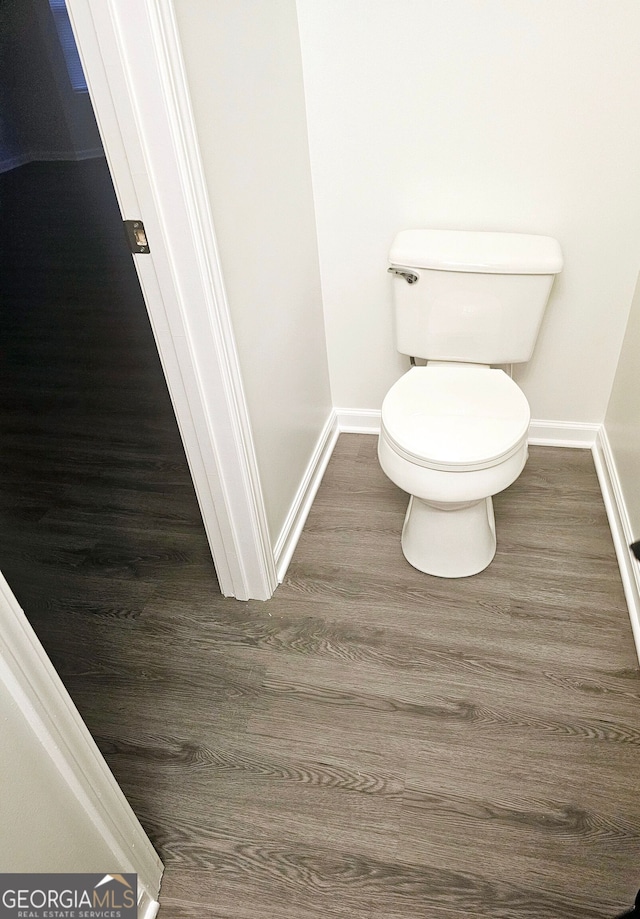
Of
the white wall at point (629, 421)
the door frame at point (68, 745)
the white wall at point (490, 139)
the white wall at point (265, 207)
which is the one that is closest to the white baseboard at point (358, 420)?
the white wall at point (265, 207)

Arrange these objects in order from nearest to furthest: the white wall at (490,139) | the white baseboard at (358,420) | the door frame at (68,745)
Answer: the door frame at (68,745), the white wall at (490,139), the white baseboard at (358,420)

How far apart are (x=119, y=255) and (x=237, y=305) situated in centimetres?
285

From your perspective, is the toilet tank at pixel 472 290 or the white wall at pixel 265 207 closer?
the white wall at pixel 265 207

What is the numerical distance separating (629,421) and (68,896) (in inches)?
67.7

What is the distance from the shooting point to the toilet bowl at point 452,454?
1.49 m

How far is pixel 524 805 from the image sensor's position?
1.27 meters

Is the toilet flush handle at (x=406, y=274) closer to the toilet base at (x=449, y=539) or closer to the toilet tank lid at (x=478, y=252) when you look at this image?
the toilet tank lid at (x=478, y=252)

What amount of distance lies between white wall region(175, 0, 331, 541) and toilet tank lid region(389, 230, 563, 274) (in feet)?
1.03

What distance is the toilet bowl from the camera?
58.8 inches

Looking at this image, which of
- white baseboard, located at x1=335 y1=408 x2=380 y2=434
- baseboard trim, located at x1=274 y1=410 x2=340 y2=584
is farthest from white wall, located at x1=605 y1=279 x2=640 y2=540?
baseboard trim, located at x1=274 y1=410 x2=340 y2=584

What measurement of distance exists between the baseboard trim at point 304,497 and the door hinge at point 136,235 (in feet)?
2.92

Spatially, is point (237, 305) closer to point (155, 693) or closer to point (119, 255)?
point (155, 693)

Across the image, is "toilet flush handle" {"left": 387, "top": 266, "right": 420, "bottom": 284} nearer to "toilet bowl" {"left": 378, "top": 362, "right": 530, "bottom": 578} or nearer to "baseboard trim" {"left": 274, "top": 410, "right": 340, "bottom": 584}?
"toilet bowl" {"left": 378, "top": 362, "right": 530, "bottom": 578}

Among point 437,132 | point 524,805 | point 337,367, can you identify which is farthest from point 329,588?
point 437,132
